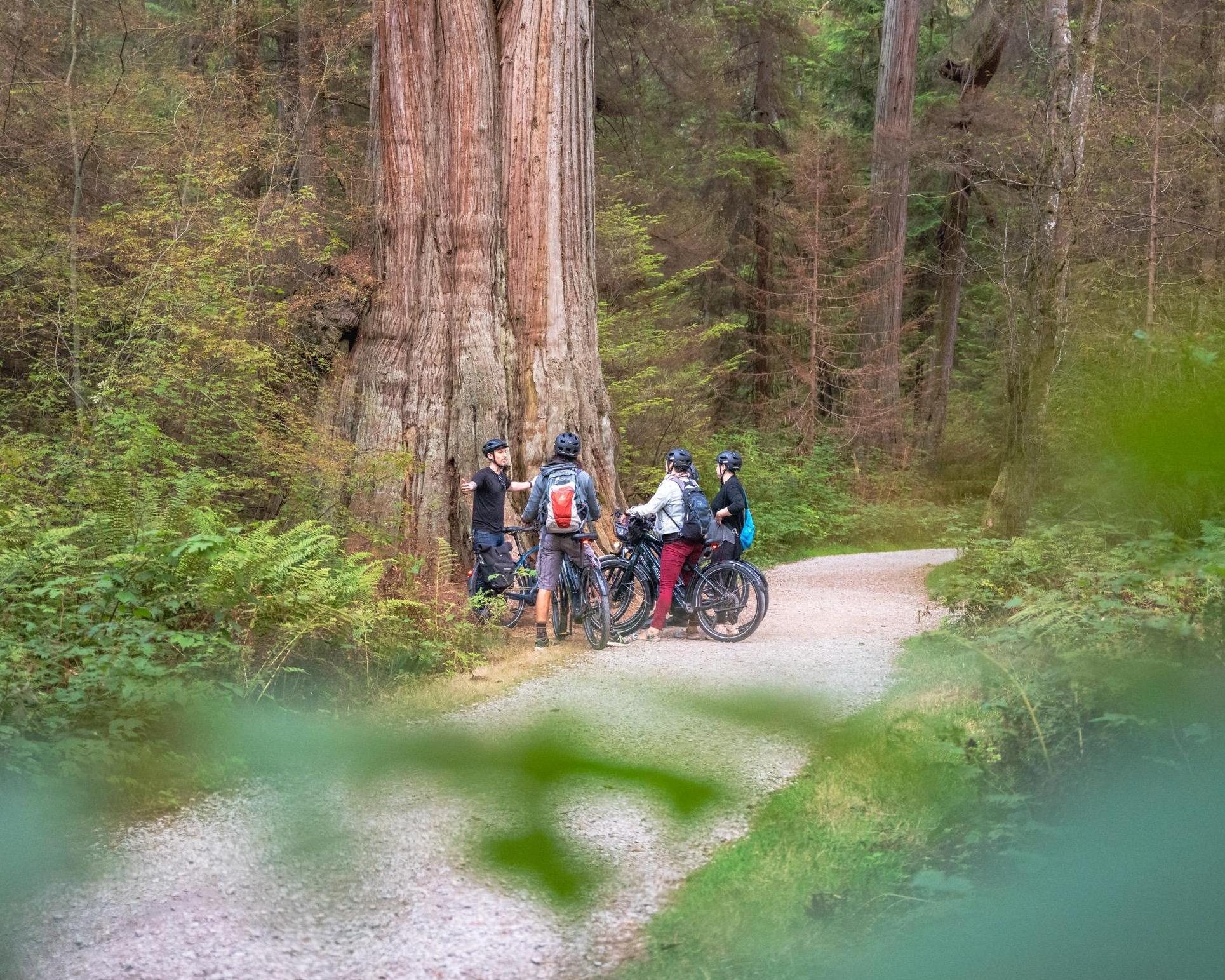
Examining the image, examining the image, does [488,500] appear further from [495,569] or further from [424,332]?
[424,332]

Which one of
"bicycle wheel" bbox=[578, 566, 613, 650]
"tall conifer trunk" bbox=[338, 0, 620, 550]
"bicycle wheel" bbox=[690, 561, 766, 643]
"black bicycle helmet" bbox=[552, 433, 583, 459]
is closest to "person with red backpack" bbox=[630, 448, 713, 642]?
"bicycle wheel" bbox=[690, 561, 766, 643]

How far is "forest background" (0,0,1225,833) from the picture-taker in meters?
5.14

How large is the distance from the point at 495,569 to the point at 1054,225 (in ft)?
24.4

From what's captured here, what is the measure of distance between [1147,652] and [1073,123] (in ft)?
39.2

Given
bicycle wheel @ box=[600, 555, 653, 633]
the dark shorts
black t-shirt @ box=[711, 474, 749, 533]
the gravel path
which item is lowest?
bicycle wheel @ box=[600, 555, 653, 633]

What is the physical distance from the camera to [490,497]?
10.7 metres

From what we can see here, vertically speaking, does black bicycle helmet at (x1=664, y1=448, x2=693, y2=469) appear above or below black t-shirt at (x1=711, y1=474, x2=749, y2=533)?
above

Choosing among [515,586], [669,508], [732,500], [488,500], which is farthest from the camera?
[515,586]

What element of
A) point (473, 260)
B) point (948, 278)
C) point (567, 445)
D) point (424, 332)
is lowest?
point (567, 445)

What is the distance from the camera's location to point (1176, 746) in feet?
3.67

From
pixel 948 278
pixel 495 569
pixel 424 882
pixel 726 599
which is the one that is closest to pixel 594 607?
pixel 726 599

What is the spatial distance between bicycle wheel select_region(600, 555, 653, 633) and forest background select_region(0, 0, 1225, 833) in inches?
64.6

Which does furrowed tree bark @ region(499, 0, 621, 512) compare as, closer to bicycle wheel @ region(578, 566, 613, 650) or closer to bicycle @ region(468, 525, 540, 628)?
bicycle @ region(468, 525, 540, 628)

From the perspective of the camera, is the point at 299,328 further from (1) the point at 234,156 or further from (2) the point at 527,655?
(2) the point at 527,655
